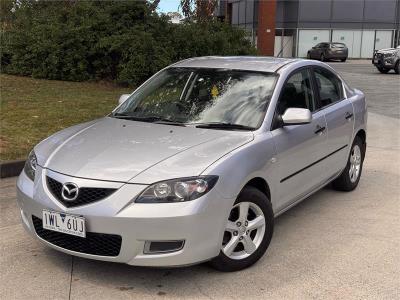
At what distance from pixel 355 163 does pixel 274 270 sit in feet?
9.20

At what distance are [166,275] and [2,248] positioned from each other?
58.8 inches

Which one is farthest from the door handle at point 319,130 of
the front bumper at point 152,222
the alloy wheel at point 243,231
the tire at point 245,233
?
the front bumper at point 152,222

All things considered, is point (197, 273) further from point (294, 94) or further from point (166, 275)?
point (294, 94)

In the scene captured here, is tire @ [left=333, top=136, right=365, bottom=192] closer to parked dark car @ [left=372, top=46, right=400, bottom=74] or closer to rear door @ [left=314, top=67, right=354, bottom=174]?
rear door @ [left=314, top=67, right=354, bottom=174]

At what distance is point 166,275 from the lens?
394 centimetres

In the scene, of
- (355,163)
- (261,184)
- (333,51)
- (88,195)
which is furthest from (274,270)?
(333,51)

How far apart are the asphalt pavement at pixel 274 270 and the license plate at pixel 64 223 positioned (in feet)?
1.41

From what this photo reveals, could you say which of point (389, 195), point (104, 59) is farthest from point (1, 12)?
point (389, 195)

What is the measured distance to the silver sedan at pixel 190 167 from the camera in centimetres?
352

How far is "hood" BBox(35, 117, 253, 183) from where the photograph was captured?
3646 millimetres

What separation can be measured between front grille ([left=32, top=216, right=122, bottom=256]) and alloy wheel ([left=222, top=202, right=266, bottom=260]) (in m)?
0.82

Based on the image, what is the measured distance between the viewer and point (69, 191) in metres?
3.61

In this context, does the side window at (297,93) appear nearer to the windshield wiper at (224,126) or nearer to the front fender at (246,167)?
the windshield wiper at (224,126)

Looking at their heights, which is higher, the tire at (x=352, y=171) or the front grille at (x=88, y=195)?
the front grille at (x=88, y=195)
